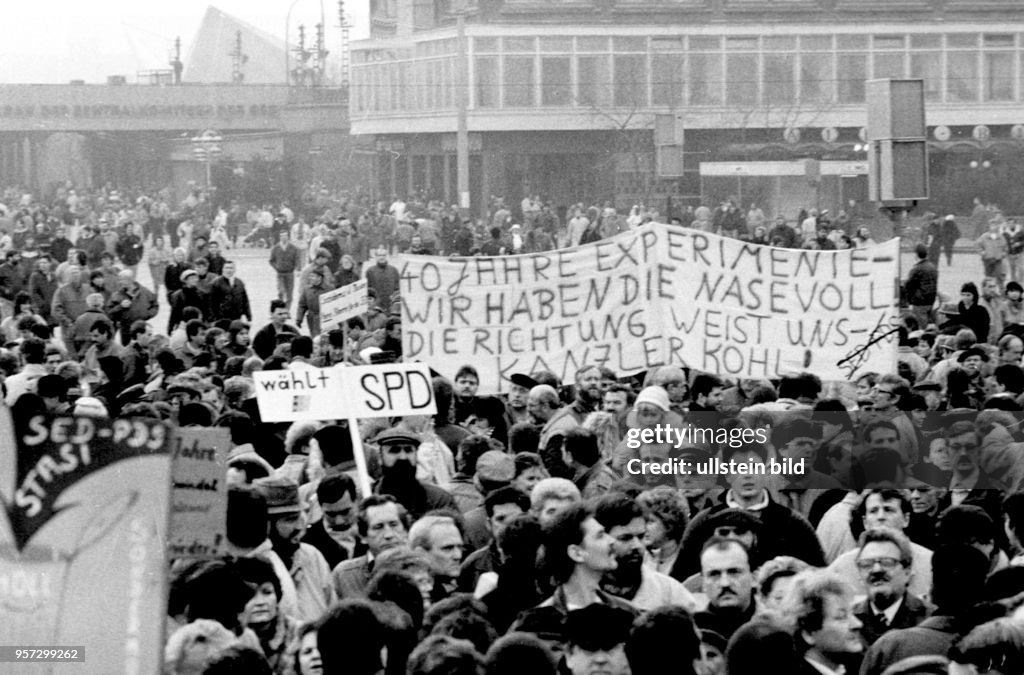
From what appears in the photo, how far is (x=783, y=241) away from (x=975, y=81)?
2782cm

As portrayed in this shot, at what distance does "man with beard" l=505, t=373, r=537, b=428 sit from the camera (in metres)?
11.7

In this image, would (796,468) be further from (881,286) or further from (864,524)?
(881,286)

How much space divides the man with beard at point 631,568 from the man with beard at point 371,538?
93 centimetres

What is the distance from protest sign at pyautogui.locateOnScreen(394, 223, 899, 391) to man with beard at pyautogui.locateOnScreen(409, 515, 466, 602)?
16.2 feet

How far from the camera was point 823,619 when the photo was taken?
5688 mm

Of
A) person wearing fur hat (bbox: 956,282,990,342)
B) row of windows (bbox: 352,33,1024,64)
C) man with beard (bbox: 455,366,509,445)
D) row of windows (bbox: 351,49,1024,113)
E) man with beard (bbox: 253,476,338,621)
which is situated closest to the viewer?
man with beard (bbox: 253,476,338,621)

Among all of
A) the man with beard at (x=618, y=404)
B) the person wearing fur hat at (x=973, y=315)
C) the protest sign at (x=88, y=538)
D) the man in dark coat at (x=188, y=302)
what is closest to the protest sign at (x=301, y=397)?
the man with beard at (x=618, y=404)

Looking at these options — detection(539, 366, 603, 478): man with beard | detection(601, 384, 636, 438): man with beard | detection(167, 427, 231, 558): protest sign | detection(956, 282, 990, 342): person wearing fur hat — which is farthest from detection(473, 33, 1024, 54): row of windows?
detection(167, 427, 231, 558): protest sign

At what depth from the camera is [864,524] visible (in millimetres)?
7641

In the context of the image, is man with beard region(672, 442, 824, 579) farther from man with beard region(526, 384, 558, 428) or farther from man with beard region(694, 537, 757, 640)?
man with beard region(526, 384, 558, 428)

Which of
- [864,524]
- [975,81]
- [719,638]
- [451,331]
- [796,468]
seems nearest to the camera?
[719,638]

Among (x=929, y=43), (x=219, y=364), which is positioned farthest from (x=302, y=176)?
(x=219, y=364)

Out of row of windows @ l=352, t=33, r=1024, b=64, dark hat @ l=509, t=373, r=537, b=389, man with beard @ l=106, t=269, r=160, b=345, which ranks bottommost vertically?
dark hat @ l=509, t=373, r=537, b=389

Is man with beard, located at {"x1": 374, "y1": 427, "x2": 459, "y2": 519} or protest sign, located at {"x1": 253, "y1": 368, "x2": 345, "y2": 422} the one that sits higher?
protest sign, located at {"x1": 253, "y1": 368, "x2": 345, "y2": 422}
